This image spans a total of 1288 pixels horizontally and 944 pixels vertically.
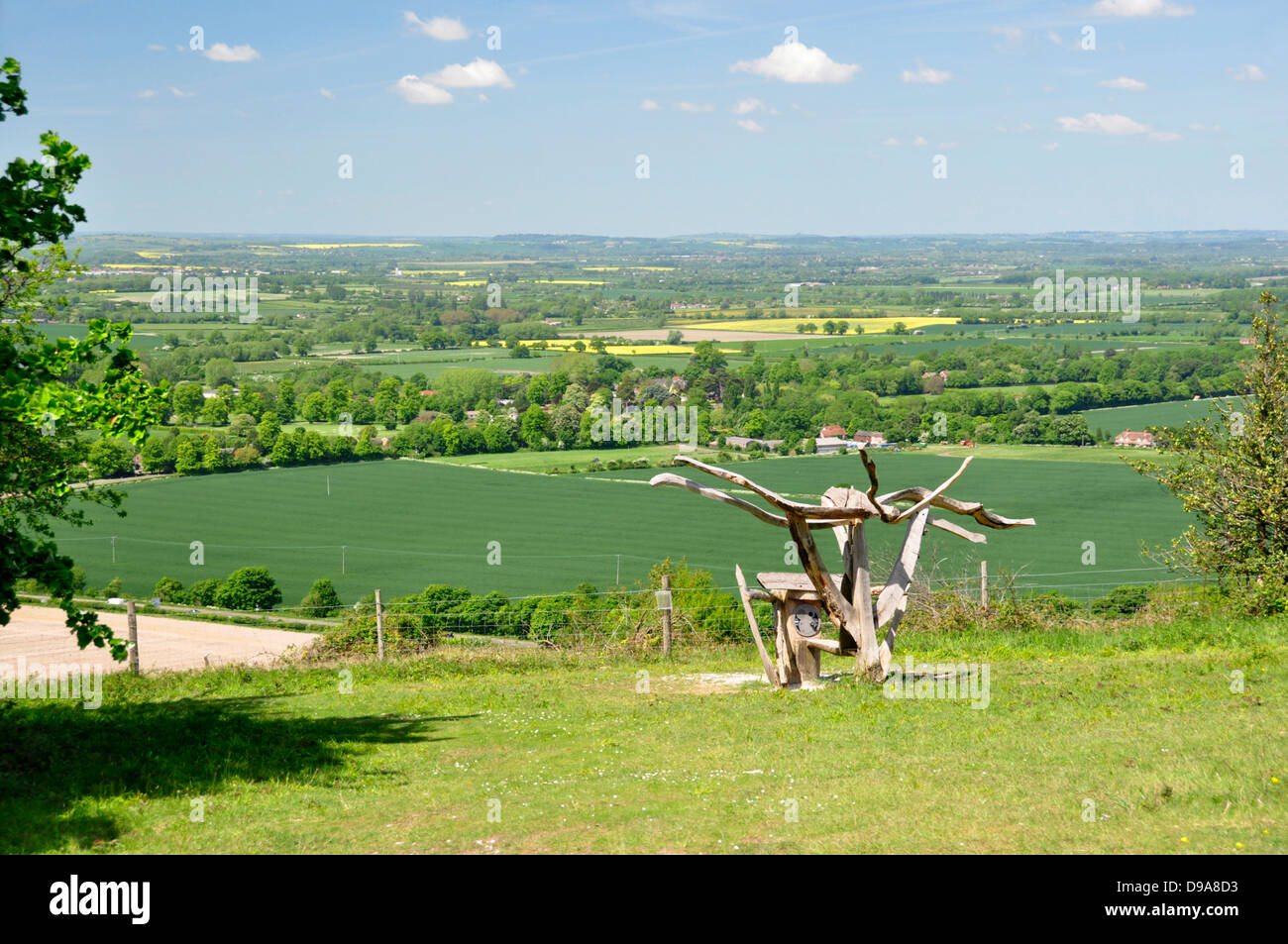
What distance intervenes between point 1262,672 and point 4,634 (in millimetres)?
29334

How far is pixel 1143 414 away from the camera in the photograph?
8731 cm

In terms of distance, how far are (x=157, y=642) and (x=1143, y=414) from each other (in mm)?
78033

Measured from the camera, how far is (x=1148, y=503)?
6112 cm

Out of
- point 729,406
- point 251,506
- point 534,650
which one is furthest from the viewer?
point 729,406

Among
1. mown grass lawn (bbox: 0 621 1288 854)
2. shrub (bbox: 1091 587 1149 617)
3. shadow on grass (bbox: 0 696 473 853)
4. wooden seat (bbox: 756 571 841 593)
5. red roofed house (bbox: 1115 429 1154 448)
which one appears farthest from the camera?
red roofed house (bbox: 1115 429 1154 448)

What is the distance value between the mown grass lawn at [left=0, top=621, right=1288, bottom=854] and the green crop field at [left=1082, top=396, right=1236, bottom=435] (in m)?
70.9

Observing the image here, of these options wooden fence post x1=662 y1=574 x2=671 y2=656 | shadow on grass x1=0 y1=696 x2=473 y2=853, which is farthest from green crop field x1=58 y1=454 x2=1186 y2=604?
shadow on grass x1=0 y1=696 x2=473 y2=853

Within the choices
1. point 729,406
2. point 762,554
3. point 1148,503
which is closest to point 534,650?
point 762,554

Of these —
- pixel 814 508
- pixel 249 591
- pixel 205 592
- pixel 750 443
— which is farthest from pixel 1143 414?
pixel 814 508

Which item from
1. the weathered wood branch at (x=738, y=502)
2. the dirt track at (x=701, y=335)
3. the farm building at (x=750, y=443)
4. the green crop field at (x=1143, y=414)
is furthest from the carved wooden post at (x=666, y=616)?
the dirt track at (x=701, y=335)

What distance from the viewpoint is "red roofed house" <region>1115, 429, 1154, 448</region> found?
7220 centimetres

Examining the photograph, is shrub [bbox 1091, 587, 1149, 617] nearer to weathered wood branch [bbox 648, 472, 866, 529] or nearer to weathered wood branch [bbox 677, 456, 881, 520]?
weathered wood branch [bbox 677, 456, 881, 520]

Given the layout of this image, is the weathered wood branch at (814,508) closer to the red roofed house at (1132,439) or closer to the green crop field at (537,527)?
the green crop field at (537,527)

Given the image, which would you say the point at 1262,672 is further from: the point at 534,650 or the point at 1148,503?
the point at 1148,503
